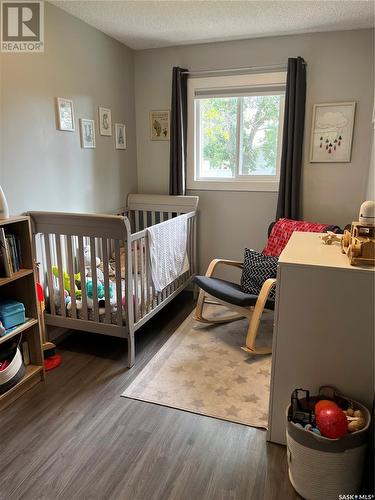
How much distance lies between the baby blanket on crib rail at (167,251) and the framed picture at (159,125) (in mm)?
964

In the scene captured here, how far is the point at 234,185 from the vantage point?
3.57m

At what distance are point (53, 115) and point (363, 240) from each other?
2222mm

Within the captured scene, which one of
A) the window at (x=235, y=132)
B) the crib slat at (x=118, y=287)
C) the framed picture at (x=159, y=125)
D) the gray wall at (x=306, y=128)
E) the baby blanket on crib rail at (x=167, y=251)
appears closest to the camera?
the crib slat at (x=118, y=287)

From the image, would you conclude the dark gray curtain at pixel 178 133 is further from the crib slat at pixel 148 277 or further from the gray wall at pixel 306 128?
the crib slat at pixel 148 277

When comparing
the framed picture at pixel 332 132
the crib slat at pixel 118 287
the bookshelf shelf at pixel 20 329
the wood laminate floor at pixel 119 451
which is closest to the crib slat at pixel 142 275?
the crib slat at pixel 118 287

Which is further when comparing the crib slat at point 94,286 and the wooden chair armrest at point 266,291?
the wooden chair armrest at point 266,291

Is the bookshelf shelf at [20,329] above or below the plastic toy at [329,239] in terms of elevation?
below

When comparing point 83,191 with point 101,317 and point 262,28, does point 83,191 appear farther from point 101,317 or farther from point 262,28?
point 262,28

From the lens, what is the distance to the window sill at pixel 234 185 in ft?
11.3

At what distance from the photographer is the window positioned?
3.38m

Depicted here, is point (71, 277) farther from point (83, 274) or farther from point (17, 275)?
point (17, 275)

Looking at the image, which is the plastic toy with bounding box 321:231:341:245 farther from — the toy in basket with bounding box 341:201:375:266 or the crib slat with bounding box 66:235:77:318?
the crib slat with bounding box 66:235:77:318

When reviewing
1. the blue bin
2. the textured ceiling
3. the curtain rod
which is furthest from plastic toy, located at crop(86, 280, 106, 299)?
the curtain rod

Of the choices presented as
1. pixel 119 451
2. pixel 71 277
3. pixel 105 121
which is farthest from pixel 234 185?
pixel 119 451
